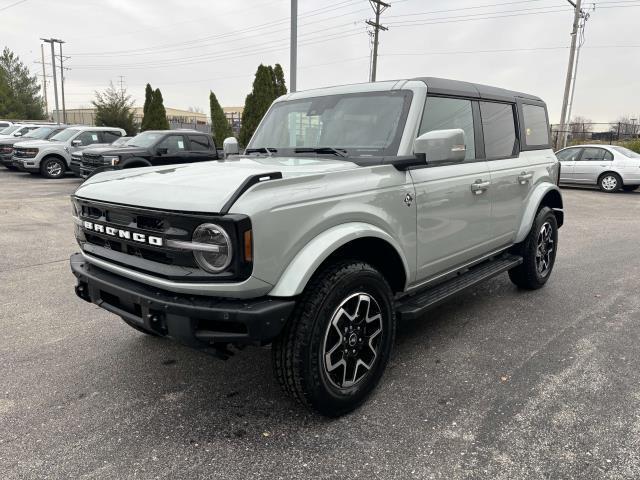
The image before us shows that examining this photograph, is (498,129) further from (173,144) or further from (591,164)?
(591,164)

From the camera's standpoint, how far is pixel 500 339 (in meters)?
4.02

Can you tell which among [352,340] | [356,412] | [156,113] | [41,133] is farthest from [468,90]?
[156,113]

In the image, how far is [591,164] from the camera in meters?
15.5

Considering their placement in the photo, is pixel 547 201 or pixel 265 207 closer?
pixel 265 207

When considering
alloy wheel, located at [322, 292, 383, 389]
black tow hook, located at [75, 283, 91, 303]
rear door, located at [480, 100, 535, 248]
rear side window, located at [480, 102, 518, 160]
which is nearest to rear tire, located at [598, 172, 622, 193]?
rear door, located at [480, 100, 535, 248]

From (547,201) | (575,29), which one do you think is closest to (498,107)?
(547,201)

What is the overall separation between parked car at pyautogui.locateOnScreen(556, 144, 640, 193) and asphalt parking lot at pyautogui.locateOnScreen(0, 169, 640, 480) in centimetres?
1202

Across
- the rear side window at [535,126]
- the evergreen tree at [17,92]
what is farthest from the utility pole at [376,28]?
the evergreen tree at [17,92]

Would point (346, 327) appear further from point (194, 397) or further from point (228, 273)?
point (194, 397)

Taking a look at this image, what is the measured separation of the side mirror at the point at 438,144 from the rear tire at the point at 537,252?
214cm

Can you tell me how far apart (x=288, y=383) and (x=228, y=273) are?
0.71 meters

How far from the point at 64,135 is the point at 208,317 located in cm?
1746

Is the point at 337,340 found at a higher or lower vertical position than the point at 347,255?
lower

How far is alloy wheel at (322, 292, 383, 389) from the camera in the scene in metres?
2.77
